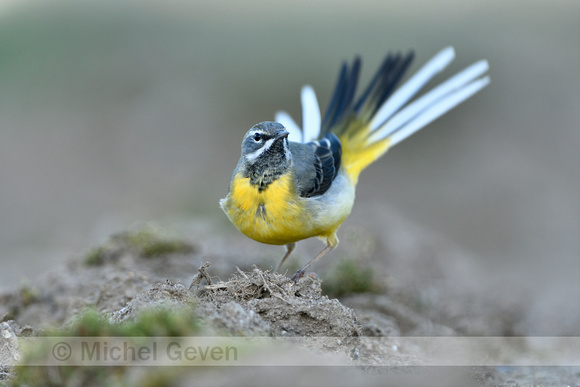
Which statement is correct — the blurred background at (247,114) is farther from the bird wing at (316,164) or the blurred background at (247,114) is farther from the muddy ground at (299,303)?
the bird wing at (316,164)

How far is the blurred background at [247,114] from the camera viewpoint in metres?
15.4

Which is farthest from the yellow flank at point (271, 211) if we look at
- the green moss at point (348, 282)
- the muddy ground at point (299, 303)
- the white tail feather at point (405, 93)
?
the white tail feather at point (405, 93)

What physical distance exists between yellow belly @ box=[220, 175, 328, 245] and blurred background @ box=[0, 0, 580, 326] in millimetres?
6864

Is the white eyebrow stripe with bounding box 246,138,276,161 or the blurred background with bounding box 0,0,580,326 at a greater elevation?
the blurred background with bounding box 0,0,580,326

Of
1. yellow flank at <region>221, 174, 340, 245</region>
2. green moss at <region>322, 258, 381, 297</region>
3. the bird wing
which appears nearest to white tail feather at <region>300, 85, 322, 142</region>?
the bird wing

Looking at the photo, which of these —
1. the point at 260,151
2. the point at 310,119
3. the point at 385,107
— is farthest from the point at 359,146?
the point at 260,151

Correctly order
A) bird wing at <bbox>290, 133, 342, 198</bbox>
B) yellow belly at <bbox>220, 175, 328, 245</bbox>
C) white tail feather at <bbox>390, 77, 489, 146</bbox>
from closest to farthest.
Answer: yellow belly at <bbox>220, 175, 328, 245</bbox> < bird wing at <bbox>290, 133, 342, 198</bbox> < white tail feather at <bbox>390, 77, 489, 146</bbox>

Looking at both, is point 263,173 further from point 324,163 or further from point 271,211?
point 324,163

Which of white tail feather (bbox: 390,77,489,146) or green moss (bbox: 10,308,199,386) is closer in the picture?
green moss (bbox: 10,308,199,386)

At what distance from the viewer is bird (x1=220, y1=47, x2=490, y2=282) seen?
235 inches

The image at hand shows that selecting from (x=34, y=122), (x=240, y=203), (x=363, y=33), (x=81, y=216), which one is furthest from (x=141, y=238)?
(x=363, y=33)

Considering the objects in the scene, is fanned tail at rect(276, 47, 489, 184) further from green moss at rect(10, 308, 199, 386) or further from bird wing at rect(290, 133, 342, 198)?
green moss at rect(10, 308, 199, 386)

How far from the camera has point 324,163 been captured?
696 cm

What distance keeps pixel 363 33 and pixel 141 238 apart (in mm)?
15356
